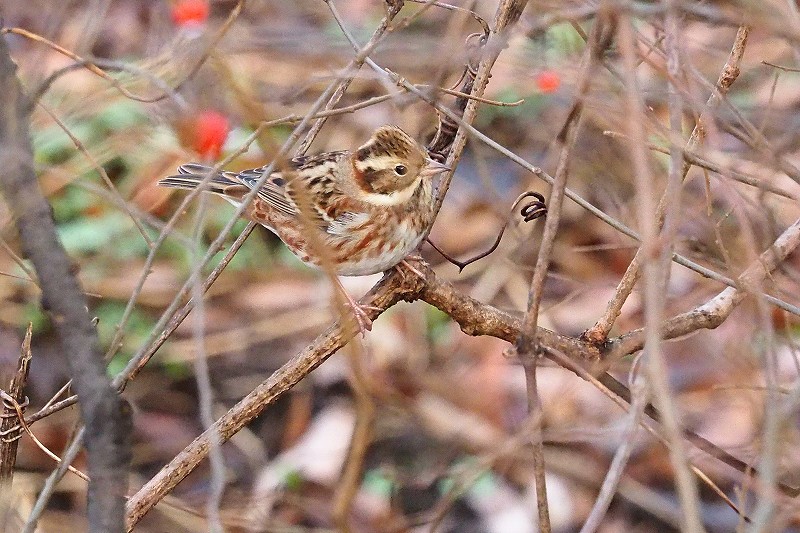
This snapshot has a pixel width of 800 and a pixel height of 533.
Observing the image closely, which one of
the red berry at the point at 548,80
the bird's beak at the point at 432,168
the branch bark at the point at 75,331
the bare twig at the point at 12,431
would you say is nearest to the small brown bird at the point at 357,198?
the bird's beak at the point at 432,168

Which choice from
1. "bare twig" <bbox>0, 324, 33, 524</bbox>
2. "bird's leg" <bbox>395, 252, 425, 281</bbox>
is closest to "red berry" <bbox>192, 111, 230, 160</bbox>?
"bird's leg" <bbox>395, 252, 425, 281</bbox>

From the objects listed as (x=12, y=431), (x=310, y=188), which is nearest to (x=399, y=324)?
(x=310, y=188)

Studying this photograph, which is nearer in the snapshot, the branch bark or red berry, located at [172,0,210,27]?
the branch bark

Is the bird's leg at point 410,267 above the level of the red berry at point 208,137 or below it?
below

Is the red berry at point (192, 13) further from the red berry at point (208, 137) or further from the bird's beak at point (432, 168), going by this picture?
the bird's beak at point (432, 168)

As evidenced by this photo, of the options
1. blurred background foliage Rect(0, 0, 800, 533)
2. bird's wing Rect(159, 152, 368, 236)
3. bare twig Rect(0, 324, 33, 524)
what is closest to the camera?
bare twig Rect(0, 324, 33, 524)

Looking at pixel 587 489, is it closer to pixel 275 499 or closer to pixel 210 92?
pixel 275 499

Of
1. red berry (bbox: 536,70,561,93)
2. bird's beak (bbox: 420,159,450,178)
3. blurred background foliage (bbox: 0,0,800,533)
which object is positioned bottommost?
blurred background foliage (bbox: 0,0,800,533)

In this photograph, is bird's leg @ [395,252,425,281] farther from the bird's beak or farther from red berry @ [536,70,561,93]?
red berry @ [536,70,561,93]

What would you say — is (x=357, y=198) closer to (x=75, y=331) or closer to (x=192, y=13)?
(x=192, y=13)
